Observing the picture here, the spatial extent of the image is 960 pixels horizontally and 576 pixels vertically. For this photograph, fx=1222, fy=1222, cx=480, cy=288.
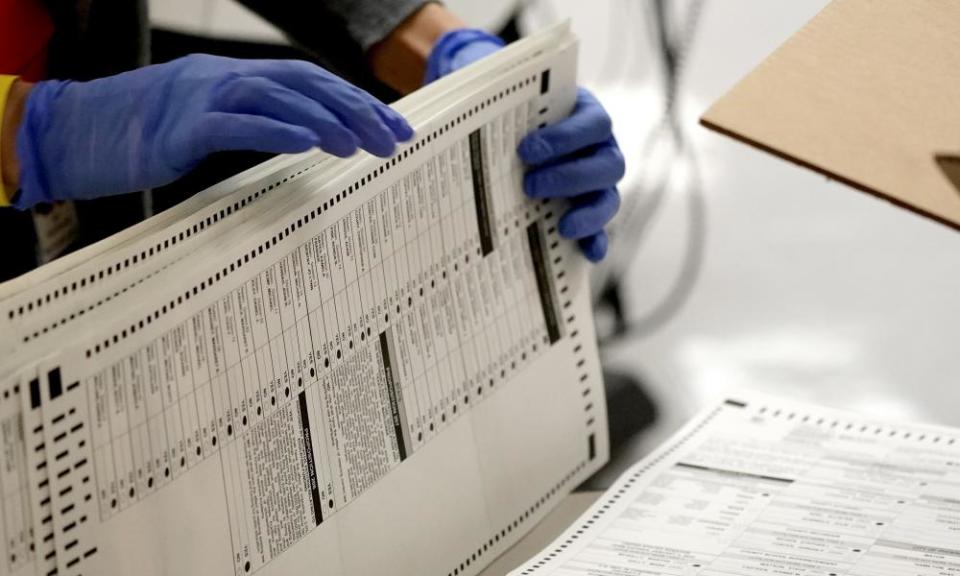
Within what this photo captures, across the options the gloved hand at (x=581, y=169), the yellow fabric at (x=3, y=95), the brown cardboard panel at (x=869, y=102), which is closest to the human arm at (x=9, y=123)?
the yellow fabric at (x=3, y=95)

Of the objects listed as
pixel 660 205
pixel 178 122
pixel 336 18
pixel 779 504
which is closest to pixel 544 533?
pixel 779 504

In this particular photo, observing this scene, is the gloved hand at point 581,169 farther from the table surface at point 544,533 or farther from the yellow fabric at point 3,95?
the yellow fabric at point 3,95

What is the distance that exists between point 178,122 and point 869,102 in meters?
0.36

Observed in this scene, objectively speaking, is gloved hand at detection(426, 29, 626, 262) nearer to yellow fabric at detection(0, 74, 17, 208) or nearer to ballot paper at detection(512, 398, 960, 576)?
ballot paper at detection(512, 398, 960, 576)

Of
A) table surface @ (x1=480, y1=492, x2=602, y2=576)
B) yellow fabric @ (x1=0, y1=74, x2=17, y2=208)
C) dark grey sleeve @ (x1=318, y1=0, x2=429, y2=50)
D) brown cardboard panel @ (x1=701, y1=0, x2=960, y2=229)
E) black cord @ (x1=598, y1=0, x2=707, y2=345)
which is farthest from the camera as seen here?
black cord @ (x1=598, y1=0, x2=707, y2=345)

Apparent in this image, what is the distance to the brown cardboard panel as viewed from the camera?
56 centimetres

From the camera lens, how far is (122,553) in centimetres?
58

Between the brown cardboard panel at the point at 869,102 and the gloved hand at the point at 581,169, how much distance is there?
20cm

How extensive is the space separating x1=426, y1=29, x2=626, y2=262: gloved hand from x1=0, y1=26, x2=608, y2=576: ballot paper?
1cm

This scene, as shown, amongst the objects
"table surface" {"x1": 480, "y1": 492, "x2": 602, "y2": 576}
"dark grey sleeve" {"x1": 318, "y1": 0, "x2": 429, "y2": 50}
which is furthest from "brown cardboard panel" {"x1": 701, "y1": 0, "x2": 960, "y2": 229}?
"dark grey sleeve" {"x1": 318, "y1": 0, "x2": 429, "y2": 50}

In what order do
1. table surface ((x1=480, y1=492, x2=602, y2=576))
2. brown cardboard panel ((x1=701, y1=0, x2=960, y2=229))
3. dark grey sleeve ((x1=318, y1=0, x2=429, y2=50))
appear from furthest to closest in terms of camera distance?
dark grey sleeve ((x1=318, y1=0, x2=429, y2=50)) < table surface ((x1=480, y1=492, x2=602, y2=576)) < brown cardboard panel ((x1=701, y1=0, x2=960, y2=229))

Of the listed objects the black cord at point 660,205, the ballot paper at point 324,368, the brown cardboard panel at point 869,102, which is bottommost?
the black cord at point 660,205

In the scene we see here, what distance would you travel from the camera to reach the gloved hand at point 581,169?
0.80 metres

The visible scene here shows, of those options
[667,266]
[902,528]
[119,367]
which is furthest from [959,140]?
[667,266]
